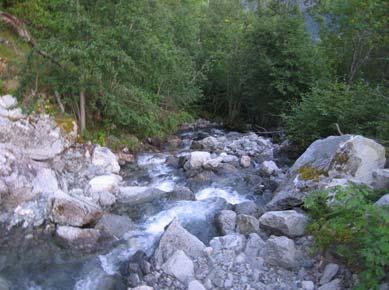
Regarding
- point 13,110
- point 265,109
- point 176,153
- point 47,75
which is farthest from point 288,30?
point 13,110

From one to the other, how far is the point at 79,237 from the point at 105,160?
4.12 m

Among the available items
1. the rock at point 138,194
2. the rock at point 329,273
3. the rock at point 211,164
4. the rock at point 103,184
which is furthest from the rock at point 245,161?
the rock at point 329,273

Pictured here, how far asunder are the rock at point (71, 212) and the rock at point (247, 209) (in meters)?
3.05

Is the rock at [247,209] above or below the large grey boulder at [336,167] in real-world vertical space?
below

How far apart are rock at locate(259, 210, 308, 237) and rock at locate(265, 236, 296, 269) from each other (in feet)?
1.80

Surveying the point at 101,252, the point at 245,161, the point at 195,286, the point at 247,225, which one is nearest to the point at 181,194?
the point at 247,225

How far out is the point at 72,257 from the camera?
7293 millimetres

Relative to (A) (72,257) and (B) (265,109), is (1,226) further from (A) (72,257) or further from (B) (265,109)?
(B) (265,109)

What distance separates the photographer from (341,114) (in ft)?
39.0

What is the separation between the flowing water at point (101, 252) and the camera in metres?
6.69

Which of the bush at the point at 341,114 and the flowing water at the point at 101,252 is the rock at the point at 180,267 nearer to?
the flowing water at the point at 101,252

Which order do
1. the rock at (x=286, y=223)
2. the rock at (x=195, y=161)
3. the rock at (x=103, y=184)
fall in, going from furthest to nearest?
the rock at (x=195, y=161)
the rock at (x=103, y=184)
the rock at (x=286, y=223)

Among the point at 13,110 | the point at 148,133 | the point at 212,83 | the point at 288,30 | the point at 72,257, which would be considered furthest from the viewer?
the point at 212,83

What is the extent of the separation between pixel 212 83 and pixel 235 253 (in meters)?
17.4
